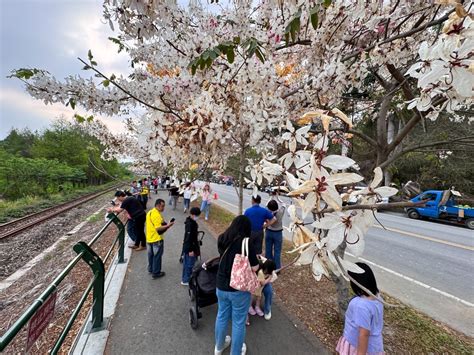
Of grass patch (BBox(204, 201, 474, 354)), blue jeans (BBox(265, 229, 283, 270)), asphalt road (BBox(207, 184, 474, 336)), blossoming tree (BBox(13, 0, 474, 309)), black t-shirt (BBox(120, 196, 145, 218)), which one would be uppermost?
blossoming tree (BBox(13, 0, 474, 309))

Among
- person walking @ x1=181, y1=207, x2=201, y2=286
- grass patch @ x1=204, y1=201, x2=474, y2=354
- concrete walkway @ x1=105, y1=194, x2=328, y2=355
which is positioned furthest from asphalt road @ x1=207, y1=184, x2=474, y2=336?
concrete walkway @ x1=105, y1=194, x2=328, y2=355

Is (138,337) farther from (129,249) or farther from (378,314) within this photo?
(129,249)

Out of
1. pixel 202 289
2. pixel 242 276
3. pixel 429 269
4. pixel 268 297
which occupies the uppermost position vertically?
pixel 242 276

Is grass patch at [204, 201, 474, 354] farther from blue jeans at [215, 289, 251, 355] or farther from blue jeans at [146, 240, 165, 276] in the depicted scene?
blue jeans at [146, 240, 165, 276]

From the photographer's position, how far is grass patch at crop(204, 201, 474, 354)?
2.93 metres

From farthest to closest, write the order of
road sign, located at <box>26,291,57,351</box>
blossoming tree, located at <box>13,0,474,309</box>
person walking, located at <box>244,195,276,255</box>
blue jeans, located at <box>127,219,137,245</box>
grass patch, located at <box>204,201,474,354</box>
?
blue jeans, located at <box>127,219,137,245</box>
person walking, located at <box>244,195,276,255</box>
grass patch, located at <box>204,201,474,354</box>
road sign, located at <box>26,291,57,351</box>
blossoming tree, located at <box>13,0,474,309</box>

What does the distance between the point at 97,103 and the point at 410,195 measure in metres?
2.02

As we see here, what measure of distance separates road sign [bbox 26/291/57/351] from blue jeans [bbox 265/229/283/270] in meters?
3.60

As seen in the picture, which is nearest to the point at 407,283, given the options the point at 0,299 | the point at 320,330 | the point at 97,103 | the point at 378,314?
the point at 320,330

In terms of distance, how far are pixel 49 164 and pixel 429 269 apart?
30225 millimetres

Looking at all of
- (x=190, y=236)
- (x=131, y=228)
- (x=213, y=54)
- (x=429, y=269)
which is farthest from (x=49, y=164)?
(x=429, y=269)

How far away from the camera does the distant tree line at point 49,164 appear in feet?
63.2

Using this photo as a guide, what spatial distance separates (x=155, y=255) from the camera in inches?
175

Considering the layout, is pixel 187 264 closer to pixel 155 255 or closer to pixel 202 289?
pixel 155 255
